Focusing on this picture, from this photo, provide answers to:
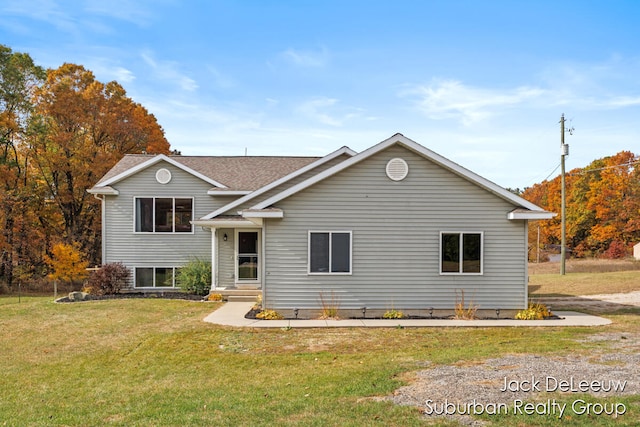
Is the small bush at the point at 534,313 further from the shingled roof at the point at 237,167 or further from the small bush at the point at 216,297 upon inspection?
the shingled roof at the point at 237,167

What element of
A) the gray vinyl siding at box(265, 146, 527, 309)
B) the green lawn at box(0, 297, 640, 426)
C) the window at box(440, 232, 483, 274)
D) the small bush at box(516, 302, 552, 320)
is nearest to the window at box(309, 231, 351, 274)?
the gray vinyl siding at box(265, 146, 527, 309)

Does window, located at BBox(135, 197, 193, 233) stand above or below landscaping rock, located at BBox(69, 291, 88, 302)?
above

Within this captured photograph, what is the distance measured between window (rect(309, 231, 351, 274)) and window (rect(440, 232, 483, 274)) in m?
2.62

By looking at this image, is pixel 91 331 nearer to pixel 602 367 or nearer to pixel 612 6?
pixel 602 367

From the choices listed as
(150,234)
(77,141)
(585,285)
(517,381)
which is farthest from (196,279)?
(585,285)

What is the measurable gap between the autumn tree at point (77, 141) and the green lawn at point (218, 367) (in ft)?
54.6

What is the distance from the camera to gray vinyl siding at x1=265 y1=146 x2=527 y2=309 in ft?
44.3

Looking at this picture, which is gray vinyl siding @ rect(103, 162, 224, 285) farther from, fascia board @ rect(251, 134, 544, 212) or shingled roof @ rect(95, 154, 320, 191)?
fascia board @ rect(251, 134, 544, 212)

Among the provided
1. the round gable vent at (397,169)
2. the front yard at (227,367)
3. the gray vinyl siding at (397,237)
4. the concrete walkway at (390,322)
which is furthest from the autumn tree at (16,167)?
the round gable vent at (397,169)

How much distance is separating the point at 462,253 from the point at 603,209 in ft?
136

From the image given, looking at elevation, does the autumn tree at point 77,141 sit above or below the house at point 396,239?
above

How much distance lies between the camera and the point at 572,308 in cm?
1555

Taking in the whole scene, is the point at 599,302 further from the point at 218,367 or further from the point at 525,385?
the point at 218,367

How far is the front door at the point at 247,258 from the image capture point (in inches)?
706
